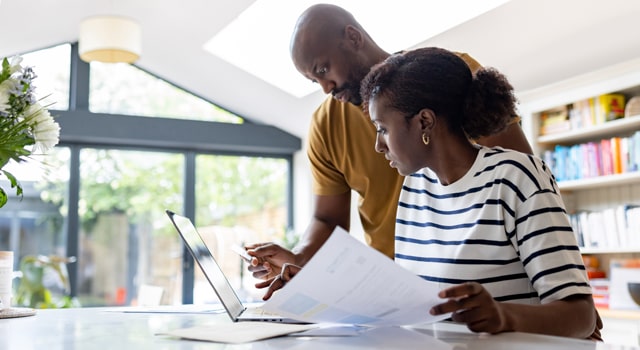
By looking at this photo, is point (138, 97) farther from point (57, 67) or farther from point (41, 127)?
point (41, 127)

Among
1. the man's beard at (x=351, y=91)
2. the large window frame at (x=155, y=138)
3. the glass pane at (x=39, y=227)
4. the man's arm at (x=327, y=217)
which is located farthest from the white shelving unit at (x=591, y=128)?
the glass pane at (x=39, y=227)

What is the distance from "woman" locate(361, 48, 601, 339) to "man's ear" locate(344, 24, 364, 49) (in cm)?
48

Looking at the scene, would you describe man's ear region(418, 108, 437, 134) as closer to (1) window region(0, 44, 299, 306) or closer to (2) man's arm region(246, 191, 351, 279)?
(2) man's arm region(246, 191, 351, 279)

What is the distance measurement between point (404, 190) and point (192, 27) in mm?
4003

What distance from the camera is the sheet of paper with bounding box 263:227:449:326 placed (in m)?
0.78

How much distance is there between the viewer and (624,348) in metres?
0.73

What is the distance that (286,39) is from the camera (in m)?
4.90

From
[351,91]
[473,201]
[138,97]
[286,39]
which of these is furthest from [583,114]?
[138,97]

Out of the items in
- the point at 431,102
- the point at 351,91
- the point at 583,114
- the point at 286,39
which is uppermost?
the point at 286,39

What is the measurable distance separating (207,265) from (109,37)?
11.4 feet

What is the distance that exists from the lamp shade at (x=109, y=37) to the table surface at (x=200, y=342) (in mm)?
3375

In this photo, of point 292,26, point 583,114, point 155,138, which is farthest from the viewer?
point 155,138

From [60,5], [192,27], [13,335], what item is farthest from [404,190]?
[60,5]

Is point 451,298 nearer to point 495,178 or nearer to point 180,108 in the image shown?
point 495,178
